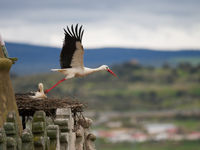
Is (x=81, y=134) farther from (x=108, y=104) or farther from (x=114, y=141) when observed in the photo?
(x=108, y=104)

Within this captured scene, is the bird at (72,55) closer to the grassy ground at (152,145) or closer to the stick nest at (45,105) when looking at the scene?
the stick nest at (45,105)

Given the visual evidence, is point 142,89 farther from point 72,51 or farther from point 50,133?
point 50,133

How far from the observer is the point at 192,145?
119438 mm

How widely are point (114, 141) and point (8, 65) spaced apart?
373ft

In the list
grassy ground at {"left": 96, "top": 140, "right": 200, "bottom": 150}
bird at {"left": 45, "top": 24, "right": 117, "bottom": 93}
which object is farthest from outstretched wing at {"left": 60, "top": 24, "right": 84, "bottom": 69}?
grassy ground at {"left": 96, "top": 140, "right": 200, "bottom": 150}

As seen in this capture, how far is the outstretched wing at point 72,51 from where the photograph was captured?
1902 centimetres

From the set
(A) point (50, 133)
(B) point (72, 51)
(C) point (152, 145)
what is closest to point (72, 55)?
(B) point (72, 51)

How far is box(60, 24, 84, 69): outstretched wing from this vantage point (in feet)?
62.4

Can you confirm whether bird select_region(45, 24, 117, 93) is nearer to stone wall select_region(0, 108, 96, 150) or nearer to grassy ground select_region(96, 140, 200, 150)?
stone wall select_region(0, 108, 96, 150)

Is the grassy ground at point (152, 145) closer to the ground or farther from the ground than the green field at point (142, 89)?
closer to the ground

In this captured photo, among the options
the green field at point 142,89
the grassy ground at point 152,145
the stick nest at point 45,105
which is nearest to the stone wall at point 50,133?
the stick nest at point 45,105

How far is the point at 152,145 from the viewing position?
126438 mm

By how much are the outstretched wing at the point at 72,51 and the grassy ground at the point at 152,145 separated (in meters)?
96.1

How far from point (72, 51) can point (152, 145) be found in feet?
354
